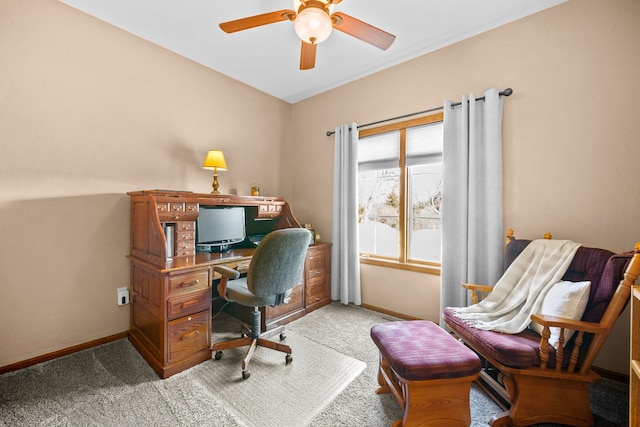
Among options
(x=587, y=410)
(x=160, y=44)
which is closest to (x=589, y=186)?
(x=587, y=410)

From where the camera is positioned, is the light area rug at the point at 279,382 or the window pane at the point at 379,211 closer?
the light area rug at the point at 279,382

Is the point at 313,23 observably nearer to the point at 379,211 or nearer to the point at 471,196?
the point at 471,196

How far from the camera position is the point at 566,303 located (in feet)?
4.81

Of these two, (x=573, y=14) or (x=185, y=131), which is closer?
(x=573, y=14)

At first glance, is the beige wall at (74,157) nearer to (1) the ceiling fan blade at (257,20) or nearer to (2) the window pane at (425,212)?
(1) the ceiling fan blade at (257,20)

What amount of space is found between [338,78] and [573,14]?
2029 mm

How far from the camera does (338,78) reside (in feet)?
10.3

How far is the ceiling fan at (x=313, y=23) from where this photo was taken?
1.44m

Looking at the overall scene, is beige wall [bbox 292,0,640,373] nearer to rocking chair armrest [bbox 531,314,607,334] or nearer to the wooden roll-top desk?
rocking chair armrest [bbox 531,314,607,334]

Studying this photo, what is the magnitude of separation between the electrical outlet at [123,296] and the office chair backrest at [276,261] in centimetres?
130

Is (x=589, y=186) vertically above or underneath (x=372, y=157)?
underneath

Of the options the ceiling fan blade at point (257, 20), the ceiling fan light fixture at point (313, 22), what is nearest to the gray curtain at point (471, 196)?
the ceiling fan light fixture at point (313, 22)

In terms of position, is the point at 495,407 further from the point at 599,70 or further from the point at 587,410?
the point at 599,70

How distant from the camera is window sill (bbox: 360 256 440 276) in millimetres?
2584
